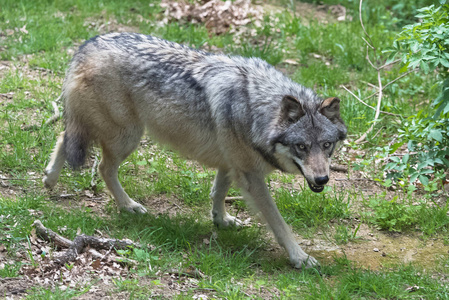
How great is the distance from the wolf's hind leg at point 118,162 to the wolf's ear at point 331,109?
5.71 feet

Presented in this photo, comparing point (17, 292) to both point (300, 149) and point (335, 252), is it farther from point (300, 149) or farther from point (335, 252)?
point (335, 252)

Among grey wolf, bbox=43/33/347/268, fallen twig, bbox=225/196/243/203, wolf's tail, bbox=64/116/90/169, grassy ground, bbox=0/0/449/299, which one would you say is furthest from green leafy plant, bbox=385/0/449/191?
wolf's tail, bbox=64/116/90/169

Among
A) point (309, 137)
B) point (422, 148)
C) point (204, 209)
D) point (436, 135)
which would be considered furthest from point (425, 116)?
point (204, 209)

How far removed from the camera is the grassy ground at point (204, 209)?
3.98 m

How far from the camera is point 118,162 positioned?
5.15 m

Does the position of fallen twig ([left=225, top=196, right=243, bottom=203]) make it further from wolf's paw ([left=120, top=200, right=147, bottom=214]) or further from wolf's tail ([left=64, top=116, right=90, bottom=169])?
wolf's tail ([left=64, top=116, right=90, bottom=169])

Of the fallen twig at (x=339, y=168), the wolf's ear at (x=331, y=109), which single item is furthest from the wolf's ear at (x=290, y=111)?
the fallen twig at (x=339, y=168)

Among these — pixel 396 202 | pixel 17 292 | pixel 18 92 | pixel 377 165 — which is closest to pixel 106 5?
pixel 18 92

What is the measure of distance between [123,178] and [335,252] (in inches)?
89.3

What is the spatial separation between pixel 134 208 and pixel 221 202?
83 centimetres

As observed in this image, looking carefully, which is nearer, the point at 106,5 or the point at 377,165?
the point at 377,165

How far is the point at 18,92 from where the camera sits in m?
6.68

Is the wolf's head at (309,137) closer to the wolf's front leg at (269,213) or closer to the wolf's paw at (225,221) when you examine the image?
the wolf's front leg at (269,213)

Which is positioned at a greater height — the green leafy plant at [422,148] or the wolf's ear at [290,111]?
the wolf's ear at [290,111]
